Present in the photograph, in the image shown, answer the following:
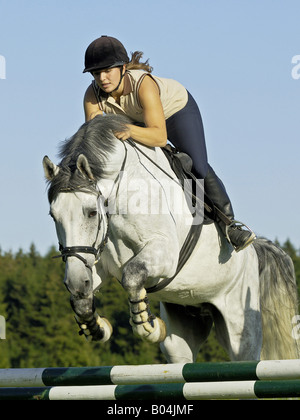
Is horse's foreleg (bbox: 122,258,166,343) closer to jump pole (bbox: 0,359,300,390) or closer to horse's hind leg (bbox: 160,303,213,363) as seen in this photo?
jump pole (bbox: 0,359,300,390)

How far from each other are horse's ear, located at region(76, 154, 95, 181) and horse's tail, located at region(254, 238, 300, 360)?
2.34 m

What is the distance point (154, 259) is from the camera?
5.95m

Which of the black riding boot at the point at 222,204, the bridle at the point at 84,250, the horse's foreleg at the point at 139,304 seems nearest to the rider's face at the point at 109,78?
the bridle at the point at 84,250

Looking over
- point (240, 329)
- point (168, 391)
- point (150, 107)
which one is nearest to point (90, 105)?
point (150, 107)

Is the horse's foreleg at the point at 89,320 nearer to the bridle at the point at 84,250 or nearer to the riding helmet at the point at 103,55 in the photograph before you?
the bridle at the point at 84,250

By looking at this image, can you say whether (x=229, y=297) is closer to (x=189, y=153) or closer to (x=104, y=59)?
(x=189, y=153)

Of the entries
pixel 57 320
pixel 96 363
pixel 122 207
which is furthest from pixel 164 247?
pixel 57 320

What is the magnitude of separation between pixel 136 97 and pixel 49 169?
100cm

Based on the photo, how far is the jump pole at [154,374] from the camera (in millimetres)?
4719

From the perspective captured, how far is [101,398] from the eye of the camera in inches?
207

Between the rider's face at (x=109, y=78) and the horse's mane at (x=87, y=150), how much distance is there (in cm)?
25
